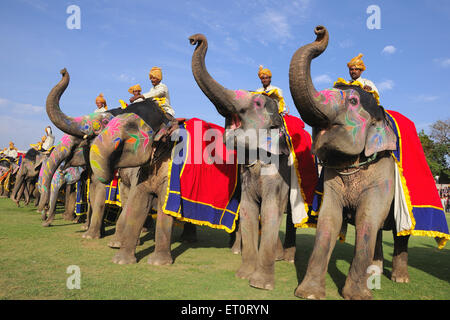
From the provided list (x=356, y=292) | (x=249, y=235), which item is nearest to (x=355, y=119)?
Answer: (x=356, y=292)

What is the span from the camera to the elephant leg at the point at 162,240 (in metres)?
5.31

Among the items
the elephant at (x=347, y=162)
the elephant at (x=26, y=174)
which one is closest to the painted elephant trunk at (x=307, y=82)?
the elephant at (x=347, y=162)

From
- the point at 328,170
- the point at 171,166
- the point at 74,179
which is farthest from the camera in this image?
the point at 74,179

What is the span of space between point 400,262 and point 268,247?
228 centimetres

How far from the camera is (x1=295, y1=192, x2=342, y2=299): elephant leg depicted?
12.8 feet

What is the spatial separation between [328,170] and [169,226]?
2.69 metres

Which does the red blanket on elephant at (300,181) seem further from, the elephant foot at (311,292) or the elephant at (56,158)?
the elephant at (56,158)

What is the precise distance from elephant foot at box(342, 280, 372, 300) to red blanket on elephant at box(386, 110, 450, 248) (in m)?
1.03

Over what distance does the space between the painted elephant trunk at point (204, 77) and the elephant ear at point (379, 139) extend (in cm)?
188

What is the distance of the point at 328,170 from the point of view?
14.8 ft

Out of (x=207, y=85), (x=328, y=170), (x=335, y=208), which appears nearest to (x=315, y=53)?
(x=207, y=85)

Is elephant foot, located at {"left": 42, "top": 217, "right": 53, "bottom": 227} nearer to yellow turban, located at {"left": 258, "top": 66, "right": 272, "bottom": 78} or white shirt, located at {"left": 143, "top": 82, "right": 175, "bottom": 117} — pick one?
white shirt, located at {"left": 143, "top": 82, "right": 175, "bottom": 117}

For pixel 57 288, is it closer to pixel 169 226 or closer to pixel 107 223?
pixel 169 226
